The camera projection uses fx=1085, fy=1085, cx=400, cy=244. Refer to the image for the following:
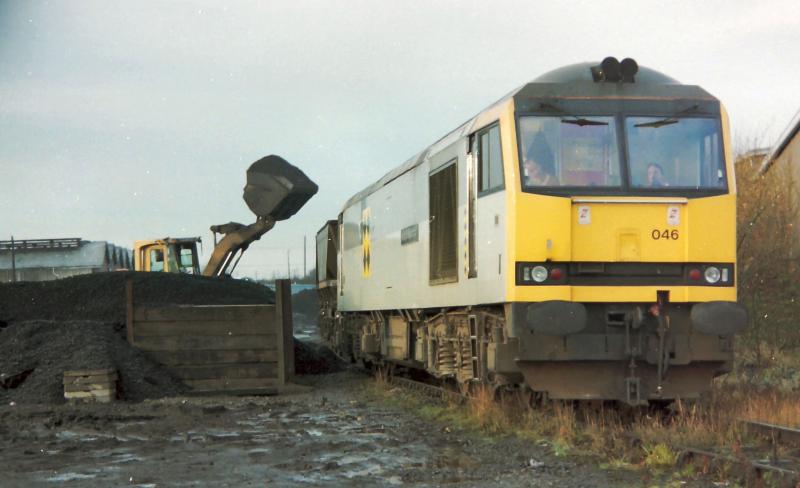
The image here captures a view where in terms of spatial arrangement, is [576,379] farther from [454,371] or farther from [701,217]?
[454,371]

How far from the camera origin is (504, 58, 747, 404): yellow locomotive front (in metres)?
11.2

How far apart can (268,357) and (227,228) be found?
10465mm

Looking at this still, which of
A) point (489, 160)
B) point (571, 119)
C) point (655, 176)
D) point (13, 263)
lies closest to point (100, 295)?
point (489, 160)

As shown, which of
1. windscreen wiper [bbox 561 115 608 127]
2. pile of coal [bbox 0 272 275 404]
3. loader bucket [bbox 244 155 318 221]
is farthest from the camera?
loader bucket [bbox 244 155 318 221]

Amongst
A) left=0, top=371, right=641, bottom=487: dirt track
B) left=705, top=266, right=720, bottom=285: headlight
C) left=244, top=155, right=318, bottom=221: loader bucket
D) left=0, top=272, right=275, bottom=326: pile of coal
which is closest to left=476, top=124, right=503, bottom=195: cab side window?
left=705, top=266, right=720, bottom=285: headlight

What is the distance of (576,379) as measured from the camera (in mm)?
11555

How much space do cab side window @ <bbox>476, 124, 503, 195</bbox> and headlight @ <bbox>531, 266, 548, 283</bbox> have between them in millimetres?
1011

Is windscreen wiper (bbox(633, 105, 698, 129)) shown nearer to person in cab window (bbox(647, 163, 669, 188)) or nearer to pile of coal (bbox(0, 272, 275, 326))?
person in cab window (bbox(647, 163, 669, 188))

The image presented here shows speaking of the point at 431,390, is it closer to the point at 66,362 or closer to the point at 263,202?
the point at 66,362

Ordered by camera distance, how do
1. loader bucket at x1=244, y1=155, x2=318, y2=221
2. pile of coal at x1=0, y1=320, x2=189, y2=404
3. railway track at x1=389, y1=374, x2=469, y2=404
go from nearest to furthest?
1. railway track at x1=389, y1=374, x2=469, y2=404
2. pile of coal at x1=0, y1=320, x2=189, y2=404
3. loader bucket at x1=244, y1=155, x2=318, y2=221

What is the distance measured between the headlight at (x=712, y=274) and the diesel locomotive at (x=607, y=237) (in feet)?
0.03

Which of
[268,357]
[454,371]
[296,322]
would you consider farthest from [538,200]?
[296,322]

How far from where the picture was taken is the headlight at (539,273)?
11219 mm

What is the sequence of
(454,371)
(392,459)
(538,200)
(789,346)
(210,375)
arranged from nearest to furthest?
(392,459)
(538,200)
(454,371)
(210,375)
(789,346)
